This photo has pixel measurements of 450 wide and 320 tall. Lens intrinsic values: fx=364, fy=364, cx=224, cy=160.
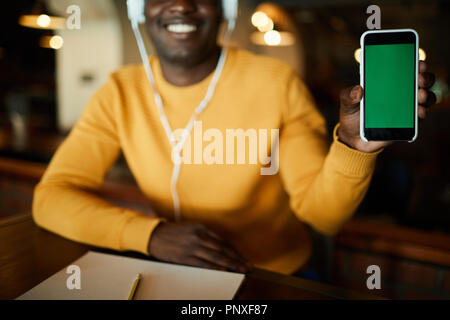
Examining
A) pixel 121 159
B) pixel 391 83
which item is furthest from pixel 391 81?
pixel 121 159

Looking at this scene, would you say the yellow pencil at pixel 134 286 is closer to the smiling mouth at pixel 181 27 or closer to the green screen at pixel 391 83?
the green screen at pixel 391 83

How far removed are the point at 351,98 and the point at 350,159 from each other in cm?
12

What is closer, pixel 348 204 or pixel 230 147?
pixel 348 204

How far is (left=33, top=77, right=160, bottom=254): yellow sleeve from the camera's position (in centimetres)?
63

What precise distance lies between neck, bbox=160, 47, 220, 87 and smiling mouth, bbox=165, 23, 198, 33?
0.26 ft

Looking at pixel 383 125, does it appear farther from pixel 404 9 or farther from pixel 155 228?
pixel 404 9

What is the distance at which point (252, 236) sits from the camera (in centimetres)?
79

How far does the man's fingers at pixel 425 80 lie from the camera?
1.35ft

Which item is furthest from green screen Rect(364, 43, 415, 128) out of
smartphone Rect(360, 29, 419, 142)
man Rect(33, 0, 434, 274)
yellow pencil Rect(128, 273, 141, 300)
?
yellow pencil Rect(128, 273, 141, 300)

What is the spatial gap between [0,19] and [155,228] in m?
1.03

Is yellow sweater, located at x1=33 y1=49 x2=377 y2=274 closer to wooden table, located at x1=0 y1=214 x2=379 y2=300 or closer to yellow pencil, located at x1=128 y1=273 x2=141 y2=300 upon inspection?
wooden table, located at x1=0 y1=214 x2=379 y2=300

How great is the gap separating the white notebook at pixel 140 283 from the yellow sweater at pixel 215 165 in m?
0.11

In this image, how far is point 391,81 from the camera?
0.42m
